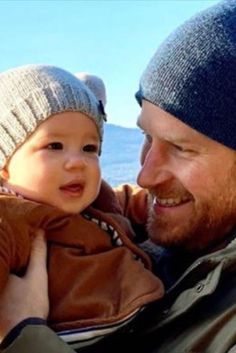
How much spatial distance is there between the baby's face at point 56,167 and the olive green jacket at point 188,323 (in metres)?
0.35

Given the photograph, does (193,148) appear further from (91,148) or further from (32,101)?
(32,101)

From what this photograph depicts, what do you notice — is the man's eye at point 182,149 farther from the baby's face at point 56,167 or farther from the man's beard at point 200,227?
the baby's face at point 56,167

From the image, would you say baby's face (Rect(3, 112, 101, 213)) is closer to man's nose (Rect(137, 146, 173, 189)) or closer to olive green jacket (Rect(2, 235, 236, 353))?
man's nose (Rect(137, 146, 173, 189))

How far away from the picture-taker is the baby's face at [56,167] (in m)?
1.71

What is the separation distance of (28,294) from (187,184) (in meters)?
0.57

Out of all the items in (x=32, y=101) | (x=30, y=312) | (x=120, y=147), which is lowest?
(x=120, y=147)

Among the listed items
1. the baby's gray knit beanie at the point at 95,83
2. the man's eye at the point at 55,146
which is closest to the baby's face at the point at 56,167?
the man's eye at the point at 55,146

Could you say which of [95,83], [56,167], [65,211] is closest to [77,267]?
[65,211]

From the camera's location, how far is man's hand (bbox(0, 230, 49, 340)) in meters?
1.53

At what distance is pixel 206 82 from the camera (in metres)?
1.85

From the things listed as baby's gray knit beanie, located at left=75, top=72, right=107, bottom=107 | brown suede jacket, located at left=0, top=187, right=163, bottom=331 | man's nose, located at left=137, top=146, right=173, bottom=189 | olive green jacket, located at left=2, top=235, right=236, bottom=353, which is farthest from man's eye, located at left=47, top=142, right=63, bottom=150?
baby's gray knit beanie, located at left=75, top=72, right=107, bottom=107

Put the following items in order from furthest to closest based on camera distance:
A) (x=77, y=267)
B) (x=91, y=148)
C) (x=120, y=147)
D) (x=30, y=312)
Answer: (x=120, y=147) → (x=91, y=148) → (x=77, y=267) → (x=30, y=312)

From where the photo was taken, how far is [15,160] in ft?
5.73

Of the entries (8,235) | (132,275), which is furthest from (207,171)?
(8,235)
